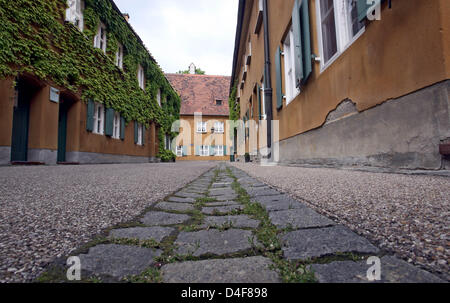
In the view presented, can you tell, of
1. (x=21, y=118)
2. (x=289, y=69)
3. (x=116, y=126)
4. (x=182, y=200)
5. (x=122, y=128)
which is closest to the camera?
(x=182, y=200)

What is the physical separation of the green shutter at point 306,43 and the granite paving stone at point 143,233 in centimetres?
383

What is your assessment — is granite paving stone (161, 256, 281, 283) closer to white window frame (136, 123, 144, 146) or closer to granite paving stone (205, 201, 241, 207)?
granite paving stone (205, 201, 241, 207)

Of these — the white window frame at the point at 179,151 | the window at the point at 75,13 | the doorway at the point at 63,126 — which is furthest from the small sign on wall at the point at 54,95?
the white window frame at the point at 179,151

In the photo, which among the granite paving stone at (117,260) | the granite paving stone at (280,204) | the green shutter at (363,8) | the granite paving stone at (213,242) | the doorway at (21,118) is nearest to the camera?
the granite paving stone at (117,260)

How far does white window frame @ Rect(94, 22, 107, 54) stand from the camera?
9609 millimetres

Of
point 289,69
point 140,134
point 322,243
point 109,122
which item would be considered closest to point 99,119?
point 109,122

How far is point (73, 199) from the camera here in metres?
1.52

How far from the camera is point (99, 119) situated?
9.80 m

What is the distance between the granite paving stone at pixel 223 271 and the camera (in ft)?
1.84

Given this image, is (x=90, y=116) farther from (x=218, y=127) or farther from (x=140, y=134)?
(x=218, y=127)

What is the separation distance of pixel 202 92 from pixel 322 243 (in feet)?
98.9

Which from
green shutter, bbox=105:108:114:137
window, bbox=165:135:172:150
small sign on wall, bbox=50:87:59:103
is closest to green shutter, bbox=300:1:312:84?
small sign on wall, bbox=50:87:59:103

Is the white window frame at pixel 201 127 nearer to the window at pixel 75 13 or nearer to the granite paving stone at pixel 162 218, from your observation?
the window at pixel 75 13
